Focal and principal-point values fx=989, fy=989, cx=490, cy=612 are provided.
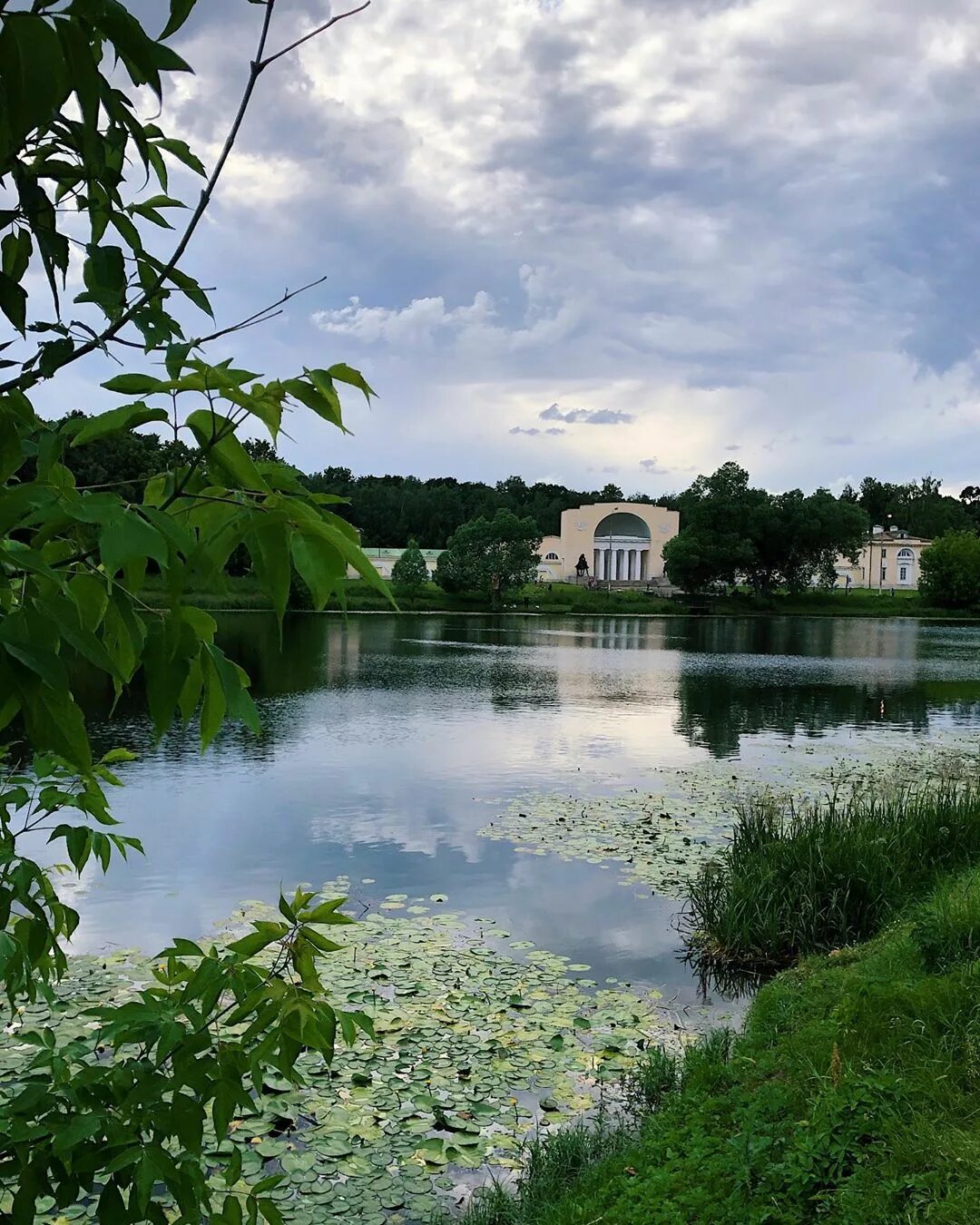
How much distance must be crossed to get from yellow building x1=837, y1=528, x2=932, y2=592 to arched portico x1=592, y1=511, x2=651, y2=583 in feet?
71.8

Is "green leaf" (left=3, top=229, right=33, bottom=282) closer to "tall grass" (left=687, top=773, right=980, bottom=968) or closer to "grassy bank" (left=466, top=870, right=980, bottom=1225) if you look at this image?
"grassy bank" (left=466, top=870, right=980, bottom=1225)

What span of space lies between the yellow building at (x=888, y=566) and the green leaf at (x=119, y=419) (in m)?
115

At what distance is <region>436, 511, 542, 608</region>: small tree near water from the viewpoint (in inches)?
3039

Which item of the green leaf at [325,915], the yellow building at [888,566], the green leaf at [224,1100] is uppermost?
the yellow building at [888,566]

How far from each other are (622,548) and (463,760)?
3731 inches

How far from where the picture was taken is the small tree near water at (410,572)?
74062 millimetres

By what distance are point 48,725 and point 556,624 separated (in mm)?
62167

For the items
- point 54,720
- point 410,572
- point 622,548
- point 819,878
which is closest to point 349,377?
point 54,720

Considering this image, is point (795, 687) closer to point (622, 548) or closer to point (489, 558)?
point (489, 558)

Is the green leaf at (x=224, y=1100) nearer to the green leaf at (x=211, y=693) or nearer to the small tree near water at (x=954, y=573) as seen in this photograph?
the green leaf at (x=211, y=693)

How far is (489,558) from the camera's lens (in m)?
77.7

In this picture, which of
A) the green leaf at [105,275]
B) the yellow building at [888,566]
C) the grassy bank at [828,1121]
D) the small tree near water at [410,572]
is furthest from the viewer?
the yellow building at [888,566]

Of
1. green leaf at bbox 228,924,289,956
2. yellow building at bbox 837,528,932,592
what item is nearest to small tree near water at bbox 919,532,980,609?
yellow building at bbox 837,528,932,592

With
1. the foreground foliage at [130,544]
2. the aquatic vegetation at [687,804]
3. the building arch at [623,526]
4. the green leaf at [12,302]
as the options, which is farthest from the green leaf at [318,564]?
the building arch at [623,526]
